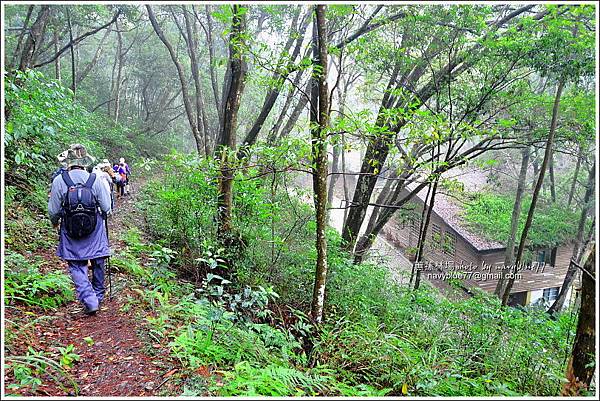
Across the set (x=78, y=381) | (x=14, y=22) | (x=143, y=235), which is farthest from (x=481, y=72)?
(x=14, y=22)

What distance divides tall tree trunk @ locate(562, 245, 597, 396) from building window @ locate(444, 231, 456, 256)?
14.0 metres

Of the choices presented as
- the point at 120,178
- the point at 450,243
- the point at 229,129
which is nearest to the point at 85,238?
the point at 229,129

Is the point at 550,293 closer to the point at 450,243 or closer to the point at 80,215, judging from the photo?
the point at 450,243

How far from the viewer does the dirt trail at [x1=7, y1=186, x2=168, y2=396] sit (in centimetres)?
307

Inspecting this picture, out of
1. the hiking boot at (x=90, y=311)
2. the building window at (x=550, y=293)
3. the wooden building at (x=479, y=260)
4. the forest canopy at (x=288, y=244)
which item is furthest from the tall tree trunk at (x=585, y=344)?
the building window at (x=550, y=293)

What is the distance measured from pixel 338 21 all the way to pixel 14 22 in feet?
59.5

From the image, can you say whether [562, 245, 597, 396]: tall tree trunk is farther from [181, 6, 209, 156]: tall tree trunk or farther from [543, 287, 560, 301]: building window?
[543, 287, 560, 301]: building window

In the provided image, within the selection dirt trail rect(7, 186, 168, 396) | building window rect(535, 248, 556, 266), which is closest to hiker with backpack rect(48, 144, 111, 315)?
dirt trail rect(7, 186, 168, 396)

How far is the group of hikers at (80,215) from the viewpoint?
13.5 feet

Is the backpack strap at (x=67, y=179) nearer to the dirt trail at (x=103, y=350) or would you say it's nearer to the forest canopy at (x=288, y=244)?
the forest canopy at (x=288, y=244)

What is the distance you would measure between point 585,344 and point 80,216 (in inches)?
188

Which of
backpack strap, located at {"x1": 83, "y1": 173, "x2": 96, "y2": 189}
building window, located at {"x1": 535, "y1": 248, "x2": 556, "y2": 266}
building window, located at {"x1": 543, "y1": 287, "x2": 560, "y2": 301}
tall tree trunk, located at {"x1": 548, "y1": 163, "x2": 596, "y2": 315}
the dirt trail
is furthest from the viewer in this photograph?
building window, located at {"x1": 543, "y1": 287, "x2": 560, "y2": 301}

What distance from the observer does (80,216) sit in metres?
4.14

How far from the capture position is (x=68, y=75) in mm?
23266
